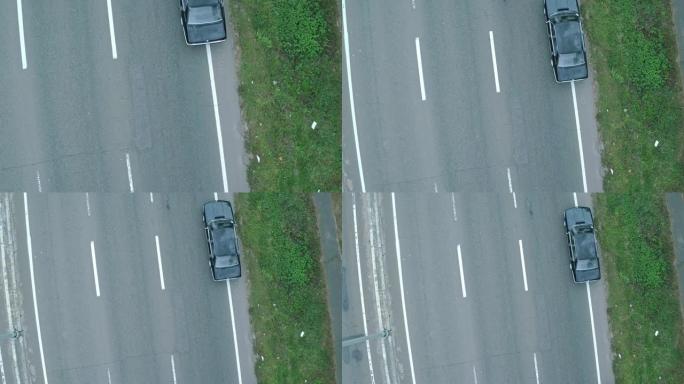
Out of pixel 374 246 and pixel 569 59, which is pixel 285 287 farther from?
pixel 569 59

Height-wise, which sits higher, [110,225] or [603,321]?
[110,225]

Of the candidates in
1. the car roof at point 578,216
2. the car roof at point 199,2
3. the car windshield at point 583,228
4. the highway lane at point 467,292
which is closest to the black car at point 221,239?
the highway lane at point 467,292

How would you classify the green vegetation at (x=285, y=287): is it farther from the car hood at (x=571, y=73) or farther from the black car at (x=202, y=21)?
the car hood at (x=571, y=73)

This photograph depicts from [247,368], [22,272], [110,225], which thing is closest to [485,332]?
[247,368]

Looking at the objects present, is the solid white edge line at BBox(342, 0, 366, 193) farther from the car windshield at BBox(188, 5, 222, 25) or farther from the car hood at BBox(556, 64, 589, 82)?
the car hood at BBox(556, 64, 589, 82)

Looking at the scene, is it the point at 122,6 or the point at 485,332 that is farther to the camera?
the point at 485,332

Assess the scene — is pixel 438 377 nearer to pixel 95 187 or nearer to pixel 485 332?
pixel 485 332
